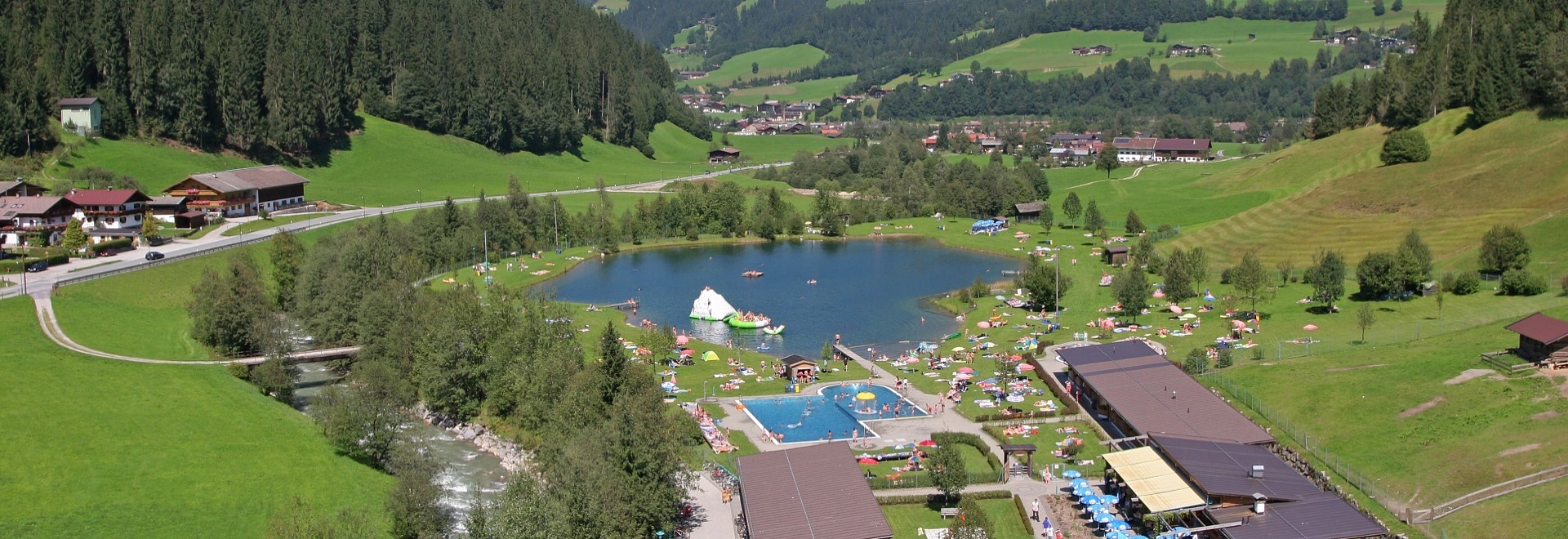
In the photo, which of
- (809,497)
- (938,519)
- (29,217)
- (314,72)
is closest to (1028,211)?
(314,72)

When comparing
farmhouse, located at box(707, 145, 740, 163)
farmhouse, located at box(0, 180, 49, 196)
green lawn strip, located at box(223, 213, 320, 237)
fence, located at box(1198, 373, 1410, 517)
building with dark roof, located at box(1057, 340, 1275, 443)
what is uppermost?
farmhouse, located at box(0, 180, 49, 196)

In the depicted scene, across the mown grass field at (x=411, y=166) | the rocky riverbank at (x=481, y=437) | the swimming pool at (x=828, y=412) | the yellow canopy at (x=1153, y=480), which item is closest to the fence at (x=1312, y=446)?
the yellow canopy at (x=1153, y=480)

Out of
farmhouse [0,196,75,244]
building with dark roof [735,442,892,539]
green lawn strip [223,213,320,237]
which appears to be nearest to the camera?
building with dark roof [735,442,892,539]

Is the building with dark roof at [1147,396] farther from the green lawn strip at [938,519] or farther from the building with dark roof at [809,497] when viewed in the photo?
the building with dark roof at [809,497]

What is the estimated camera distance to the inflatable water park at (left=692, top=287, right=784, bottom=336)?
69062mm

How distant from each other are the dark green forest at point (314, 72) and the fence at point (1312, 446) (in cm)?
7850

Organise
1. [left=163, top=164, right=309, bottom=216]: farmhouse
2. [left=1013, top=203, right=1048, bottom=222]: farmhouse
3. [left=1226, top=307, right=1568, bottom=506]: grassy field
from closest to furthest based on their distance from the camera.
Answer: [left=1226, top=307, right=1568, bottom=506]: grassy field → [left=163, top=164, right=309, bottom=216]: farmhouse → [left=1013, top=203, right=1048, bottom=222]: farmhouse

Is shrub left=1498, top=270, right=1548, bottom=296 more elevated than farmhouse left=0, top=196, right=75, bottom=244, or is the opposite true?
farmhouse left=0, top=196, right=75, bottom=244

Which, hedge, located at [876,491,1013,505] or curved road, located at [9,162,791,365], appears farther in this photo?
curved road, located at [9,162,791,365]

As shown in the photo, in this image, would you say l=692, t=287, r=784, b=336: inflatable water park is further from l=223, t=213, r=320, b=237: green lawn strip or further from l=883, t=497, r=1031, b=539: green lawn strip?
l=223, t=213, r=320, b=237: green lawn strip

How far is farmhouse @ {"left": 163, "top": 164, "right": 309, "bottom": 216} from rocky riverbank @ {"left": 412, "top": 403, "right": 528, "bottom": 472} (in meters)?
40.7

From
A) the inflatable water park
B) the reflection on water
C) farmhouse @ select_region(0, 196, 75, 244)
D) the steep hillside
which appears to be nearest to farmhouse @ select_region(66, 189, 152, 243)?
farmhouse @ select_region(0, 196, 75, 244)

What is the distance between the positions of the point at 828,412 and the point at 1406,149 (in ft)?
172

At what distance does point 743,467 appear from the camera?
130 feet
